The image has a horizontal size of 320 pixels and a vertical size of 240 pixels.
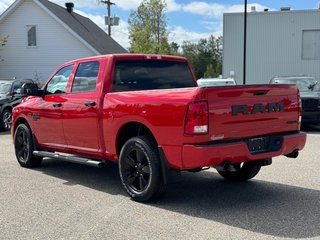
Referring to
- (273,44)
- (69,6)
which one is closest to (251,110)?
(273,44)

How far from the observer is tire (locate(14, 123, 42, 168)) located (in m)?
7.92

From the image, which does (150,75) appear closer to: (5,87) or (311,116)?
(311,116)

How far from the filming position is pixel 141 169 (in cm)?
565

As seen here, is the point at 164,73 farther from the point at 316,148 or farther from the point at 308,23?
the point at 308,23

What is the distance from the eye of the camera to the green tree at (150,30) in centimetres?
4269

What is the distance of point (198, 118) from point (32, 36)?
25939 mm

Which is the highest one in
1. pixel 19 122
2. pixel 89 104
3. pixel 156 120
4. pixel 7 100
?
pixel 89 104

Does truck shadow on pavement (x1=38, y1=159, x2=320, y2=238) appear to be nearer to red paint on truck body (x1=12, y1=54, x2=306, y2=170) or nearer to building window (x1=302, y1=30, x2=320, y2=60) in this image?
red paint on truck body (x1=12, y1=54, x2=306, y2=170)

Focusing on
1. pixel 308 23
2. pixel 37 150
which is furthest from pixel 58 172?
pixel 308 23

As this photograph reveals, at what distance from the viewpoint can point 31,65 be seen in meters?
28.8

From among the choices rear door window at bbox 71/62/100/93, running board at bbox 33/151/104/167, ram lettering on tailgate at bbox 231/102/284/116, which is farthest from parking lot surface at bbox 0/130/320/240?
rear door window at bbox 71/62/100/93

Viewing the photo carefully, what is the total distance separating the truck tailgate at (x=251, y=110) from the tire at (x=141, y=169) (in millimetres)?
850

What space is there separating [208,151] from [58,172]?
374 cm

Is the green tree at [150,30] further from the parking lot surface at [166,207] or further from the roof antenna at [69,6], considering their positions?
the parking lot surface at [166,207]
